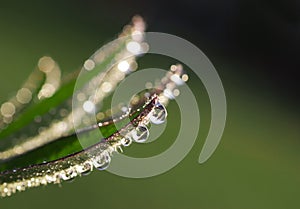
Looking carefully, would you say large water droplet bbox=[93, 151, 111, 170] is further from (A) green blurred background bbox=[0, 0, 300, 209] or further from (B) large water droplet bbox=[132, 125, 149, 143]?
(A) green blurred background bbox=[0, 0, 300, 209]

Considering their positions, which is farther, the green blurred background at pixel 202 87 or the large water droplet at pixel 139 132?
the green blurred background at pixel 202 87

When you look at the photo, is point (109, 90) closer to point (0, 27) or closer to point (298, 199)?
point (298, 199)

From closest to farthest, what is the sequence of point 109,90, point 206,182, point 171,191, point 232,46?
point 109,90
point 171,191
point 206,182
point 232,46

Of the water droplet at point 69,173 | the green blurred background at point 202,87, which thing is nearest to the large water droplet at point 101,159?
the water droplet at point 69,173

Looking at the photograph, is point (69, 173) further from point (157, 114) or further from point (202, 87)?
point (202, 87)

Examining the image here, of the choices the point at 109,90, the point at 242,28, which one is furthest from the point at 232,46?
the point at 109,90

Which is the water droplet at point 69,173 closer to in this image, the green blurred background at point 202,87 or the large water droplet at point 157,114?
the large water droplet at point 157,114

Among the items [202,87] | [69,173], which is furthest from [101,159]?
[202,87]

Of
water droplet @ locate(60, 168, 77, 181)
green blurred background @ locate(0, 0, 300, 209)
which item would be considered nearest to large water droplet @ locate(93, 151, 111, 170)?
water droplet @ locate(60, 168, 77, 181)
